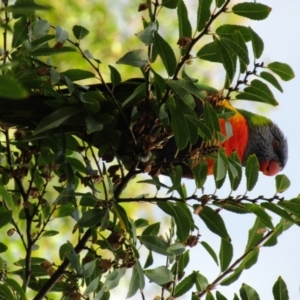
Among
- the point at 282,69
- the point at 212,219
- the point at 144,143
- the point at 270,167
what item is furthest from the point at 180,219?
the point at 270,167

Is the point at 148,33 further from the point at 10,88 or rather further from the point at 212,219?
the point at 10,88

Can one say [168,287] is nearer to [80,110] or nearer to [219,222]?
[219,222]

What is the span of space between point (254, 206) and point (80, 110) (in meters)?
0.41

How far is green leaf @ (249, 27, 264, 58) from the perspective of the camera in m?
1.15

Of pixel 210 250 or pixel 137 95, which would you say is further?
pixel 210 250

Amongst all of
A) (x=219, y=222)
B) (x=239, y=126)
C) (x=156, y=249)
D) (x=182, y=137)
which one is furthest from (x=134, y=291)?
(x=239, y=126)

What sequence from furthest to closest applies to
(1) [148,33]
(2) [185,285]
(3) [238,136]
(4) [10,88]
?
(3) [238,136], (2) [185,285], (1) [148,33], (4) [10,88]

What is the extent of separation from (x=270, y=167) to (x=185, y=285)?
4.38 ft

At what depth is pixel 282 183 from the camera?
4.00ft

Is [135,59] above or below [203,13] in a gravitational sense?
below

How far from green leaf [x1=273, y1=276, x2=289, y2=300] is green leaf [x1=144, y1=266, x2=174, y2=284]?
22 centimetres

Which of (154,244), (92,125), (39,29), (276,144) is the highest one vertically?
(276,144)

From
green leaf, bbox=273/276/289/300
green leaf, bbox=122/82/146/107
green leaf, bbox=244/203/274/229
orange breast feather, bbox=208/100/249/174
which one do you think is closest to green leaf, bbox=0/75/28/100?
green leaf, bbox=122/82/146/107

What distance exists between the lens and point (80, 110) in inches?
45.3
